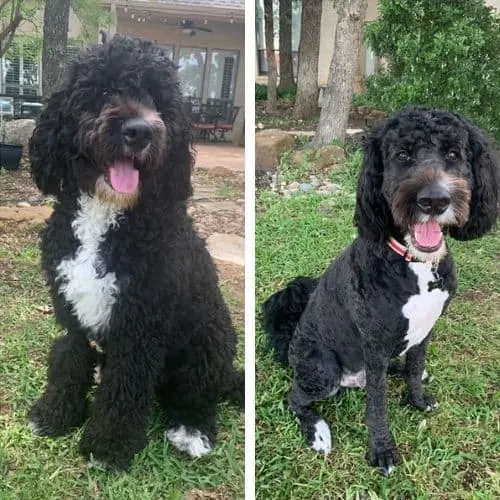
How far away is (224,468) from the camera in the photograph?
1.44m

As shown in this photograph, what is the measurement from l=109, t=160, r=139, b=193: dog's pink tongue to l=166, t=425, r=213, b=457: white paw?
23.4 inches

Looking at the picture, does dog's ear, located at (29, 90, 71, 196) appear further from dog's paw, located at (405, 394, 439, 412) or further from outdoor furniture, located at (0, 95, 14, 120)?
dog's paw, located at (405, 394, 439, 412)

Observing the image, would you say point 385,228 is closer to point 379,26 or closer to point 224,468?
point 379,26

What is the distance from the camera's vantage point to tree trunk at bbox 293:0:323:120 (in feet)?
4.83

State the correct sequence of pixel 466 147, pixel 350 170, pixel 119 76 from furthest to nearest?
1. pixel 350 170
2. pixel 466 147
3. pixel 119 76

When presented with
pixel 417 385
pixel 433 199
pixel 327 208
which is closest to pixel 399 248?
pixel 433 199

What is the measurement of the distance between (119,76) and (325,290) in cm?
73

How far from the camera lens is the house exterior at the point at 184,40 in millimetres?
1237

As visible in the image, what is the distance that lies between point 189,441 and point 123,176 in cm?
65

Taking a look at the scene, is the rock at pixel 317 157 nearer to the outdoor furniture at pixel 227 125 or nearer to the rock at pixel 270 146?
the rock at pixel 270 146

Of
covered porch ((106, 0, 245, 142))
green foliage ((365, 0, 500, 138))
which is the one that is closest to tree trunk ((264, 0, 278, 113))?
covered porch ((106, 0, 245, 142))

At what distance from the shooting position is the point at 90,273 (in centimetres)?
127

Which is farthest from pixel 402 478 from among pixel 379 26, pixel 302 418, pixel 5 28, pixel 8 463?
pixel 5 28

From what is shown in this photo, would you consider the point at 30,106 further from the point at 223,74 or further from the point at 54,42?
the point at 223,74
